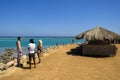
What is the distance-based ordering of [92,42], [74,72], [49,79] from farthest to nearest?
1. [92,42]
2. [74,72]
3. [49,79]

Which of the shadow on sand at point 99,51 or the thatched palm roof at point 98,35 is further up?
the thatched palm roof at point 98,35

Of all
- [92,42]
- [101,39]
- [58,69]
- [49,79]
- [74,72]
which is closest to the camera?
[49,79]

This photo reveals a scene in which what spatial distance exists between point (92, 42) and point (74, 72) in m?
7.47

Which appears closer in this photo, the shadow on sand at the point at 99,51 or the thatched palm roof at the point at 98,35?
the shadow on sand at the point at 99,51

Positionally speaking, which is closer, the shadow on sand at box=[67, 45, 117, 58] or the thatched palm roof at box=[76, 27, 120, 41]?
the shadow on sand at box=[67, 45, 117, 58]

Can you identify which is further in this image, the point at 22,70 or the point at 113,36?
the point at 113,36


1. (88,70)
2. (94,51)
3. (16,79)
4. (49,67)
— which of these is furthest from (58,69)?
(94,51)

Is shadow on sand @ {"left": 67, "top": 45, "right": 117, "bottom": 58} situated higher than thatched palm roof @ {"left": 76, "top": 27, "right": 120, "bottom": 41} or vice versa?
thatched palm roof @ {"left": 76, "top": 27, "right": 120, "bottom": 41}

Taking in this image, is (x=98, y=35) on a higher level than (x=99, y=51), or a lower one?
higher

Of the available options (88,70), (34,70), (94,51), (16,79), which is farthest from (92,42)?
(16,79)

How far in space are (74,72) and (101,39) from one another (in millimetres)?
6400

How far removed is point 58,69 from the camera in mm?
11320

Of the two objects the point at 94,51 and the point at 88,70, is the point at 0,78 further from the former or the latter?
the point at 94,51

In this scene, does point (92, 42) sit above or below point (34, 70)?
above
